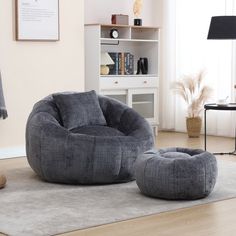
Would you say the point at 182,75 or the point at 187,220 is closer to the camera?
the point at 187,220

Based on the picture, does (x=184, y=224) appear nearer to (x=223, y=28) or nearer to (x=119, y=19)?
(x=223, y=28)

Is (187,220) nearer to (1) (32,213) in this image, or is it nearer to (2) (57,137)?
(1) (32,213)

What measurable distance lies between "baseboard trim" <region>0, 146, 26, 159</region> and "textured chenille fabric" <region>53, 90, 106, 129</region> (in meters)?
1.20

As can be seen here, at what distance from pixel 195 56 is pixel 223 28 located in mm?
1879

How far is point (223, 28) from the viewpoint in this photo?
646 cm

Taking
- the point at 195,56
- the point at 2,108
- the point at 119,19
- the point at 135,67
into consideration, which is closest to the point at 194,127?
the point at 195,56

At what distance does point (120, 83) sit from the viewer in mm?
7863

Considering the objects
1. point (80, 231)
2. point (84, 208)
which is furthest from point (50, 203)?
point (80, 231)

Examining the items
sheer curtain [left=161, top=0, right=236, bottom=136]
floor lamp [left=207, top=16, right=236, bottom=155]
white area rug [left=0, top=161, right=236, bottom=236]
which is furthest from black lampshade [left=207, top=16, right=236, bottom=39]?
white area rug [left=0, top=161, right=236, bottom=236]

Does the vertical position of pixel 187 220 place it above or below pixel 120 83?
below

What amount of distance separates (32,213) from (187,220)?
3.18 ft

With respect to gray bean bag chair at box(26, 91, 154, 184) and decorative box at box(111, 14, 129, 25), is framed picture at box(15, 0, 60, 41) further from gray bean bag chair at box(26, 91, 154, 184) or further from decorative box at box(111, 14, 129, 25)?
decorative box at box(111, 14, 129, 25)

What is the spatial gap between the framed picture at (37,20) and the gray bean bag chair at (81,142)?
4.00 ft

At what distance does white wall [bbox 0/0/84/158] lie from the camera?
6242 mm
